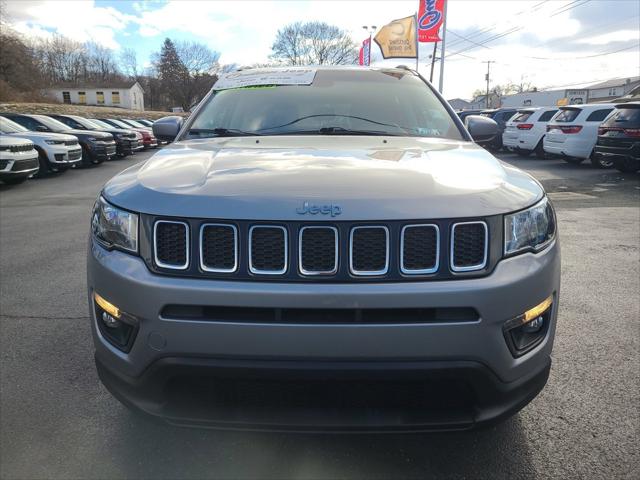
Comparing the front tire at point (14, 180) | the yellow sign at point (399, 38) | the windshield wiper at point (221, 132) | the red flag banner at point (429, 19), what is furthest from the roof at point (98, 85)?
the windshield wiper at point (221, 132)

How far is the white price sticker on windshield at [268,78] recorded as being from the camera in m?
3.29

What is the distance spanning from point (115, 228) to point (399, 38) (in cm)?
2760

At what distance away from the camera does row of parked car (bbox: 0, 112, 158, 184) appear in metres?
10.4

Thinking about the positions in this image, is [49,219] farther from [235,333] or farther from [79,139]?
[79,139]

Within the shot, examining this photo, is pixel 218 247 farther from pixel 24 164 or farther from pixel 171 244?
pixel 24 164

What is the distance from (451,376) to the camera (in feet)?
5.35

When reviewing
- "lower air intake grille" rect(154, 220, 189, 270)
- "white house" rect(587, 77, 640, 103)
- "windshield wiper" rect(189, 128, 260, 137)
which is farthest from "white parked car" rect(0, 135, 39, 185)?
"white house" rect(587, 77, 640, 103)

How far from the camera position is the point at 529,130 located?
16219 mm

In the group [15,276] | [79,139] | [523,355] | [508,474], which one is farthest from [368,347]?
[79,139]

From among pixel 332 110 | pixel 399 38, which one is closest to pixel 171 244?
pixel 332 110

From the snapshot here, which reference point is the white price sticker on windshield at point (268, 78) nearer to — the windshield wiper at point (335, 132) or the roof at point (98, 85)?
the windshield wiper at point (335, 132)

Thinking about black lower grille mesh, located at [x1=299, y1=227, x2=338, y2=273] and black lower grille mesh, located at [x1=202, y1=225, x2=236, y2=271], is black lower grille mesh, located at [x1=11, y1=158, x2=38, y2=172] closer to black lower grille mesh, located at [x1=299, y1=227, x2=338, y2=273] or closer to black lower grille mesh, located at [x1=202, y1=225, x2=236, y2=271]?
black lower grille mesh, located at [x1=202, y1=225, x2=236, y2=271]

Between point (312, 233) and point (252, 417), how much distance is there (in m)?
0.68

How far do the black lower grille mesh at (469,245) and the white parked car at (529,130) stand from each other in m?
16.0
